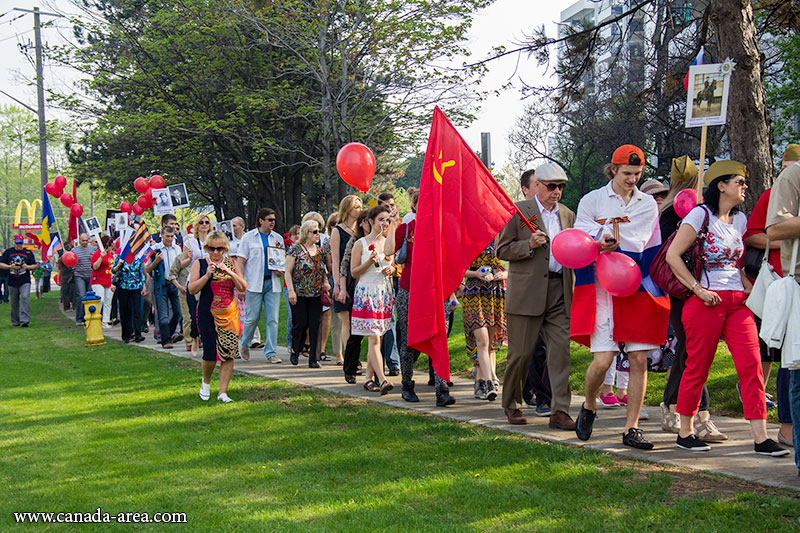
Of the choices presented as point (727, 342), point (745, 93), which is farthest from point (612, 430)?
point (745, 93)

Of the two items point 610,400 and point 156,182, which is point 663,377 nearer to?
point 610,400

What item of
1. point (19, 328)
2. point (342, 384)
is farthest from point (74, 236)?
point (342, 384)

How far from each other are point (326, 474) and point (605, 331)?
2409mm

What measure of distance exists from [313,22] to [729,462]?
1852cm

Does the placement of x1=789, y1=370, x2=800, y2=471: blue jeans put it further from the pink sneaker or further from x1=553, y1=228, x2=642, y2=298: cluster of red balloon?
the pink sneaker

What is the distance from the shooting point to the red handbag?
5.70m

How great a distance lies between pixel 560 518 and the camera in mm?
4484

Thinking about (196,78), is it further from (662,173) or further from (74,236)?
(662,173)

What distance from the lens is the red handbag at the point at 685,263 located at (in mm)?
5695

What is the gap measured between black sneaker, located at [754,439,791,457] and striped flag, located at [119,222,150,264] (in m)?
11.5

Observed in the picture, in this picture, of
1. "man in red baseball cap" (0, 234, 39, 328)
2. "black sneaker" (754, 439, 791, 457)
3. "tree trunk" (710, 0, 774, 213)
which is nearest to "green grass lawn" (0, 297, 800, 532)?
"black sneaker" (754, 439, 791, 457)

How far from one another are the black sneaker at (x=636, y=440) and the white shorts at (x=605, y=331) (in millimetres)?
633

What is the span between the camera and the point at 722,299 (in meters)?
5.62

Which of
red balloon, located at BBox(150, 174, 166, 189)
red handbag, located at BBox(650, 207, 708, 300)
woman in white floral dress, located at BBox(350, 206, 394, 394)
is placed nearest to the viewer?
red handbag, located at BBox(650, 207, 708, 300)
